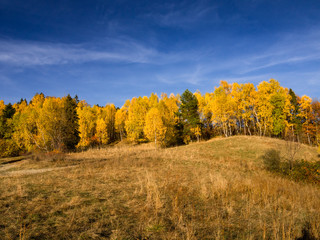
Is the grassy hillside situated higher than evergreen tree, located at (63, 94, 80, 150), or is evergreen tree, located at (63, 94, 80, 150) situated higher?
evergreen tree, located at (63, 94, 80, 150)

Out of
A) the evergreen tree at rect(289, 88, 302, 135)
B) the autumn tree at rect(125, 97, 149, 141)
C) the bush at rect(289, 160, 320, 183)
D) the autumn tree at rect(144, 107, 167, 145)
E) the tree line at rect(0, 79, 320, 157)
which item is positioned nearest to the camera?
the bush at rect(289, 160, 320, 183)

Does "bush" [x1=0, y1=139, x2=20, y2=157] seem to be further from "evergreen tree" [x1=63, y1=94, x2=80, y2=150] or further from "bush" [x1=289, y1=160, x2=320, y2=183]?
"bush" [x1=289, y1=160, x2=320, y2=183]

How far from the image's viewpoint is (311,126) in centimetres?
3872

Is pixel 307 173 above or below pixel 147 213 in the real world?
below

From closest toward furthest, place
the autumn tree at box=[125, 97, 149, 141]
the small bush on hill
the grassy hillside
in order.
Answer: the grassy hillside → the small bush on hill → the autumn tree at box=[125, 97, 149, 141]

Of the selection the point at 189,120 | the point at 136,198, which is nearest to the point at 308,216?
the point at 136,198

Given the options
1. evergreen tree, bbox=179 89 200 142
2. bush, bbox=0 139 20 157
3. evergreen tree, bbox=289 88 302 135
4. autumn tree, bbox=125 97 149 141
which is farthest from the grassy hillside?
evergreen tree, bbox=289 88 302 135

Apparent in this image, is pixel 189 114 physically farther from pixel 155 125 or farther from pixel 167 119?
pixel 155 125

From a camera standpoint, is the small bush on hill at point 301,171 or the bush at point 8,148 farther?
the bush at point 8,148

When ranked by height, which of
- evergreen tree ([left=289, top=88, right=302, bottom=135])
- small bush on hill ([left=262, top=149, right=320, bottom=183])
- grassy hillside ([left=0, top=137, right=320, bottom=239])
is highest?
evergreen tree ([left=289, top=88, right=302, bottom=135])

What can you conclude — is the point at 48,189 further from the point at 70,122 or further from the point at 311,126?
the point at 311,126

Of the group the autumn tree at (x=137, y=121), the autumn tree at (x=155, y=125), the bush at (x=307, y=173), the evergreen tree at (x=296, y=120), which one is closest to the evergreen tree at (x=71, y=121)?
the autumn tree at (x=137, y=121)

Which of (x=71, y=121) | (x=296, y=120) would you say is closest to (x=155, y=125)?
(x=71, y=121)

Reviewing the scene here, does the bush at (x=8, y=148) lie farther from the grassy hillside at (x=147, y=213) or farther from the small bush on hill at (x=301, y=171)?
the small bush on hill at (x=301, y=171)
